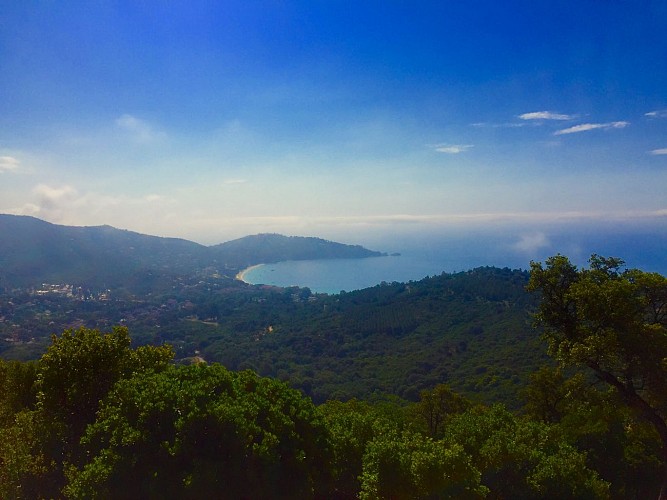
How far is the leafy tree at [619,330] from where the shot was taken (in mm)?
10469

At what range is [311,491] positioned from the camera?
366 inches

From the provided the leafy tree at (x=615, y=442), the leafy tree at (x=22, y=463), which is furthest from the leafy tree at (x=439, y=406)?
the leafy tree at (x=22, y=463)

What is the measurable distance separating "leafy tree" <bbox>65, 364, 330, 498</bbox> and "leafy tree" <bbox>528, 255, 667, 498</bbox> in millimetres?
8078

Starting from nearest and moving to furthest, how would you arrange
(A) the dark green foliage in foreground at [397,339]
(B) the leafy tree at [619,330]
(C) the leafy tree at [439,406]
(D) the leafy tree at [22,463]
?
(D) the leafy tree at [22,463], (B) the leafy tree at [619,330], (C) the leafy tree at [439,406], (A) the dark green foliage in foreground at [397,339]

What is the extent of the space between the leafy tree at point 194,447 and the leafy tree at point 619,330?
8078 millimetres

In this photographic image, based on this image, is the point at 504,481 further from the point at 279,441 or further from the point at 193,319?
the point at 193,319

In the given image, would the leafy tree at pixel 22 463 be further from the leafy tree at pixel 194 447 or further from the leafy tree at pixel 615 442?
the leafy tree at pixel 615 442

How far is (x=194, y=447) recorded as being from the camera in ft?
27.8

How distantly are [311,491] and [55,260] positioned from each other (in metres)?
219

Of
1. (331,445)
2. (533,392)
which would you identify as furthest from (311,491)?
(533,392)

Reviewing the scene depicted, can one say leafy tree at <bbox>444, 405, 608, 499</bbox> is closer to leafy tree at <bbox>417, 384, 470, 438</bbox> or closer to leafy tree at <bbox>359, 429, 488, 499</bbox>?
leafy tree at <bbox>359, 429, 488, 499</bbox>

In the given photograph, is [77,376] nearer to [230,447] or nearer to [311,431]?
[230,447]

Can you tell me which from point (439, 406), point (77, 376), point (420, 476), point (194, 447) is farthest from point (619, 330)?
point (77, 376)

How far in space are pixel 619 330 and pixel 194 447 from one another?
11.7m
